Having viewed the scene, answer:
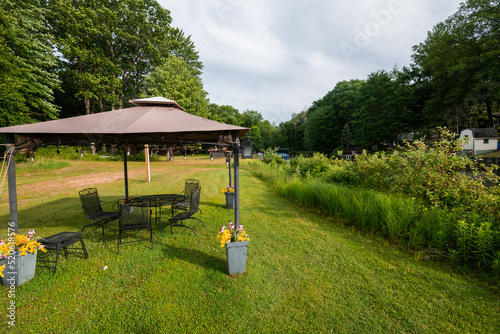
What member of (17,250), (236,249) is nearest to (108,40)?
(17,250)

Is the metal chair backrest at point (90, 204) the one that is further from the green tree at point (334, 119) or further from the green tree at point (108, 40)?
the green tree at point (334, 119)

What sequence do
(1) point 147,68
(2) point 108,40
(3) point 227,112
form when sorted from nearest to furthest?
(2) point 108,40, (1) point 147,68, (3) point 227,112

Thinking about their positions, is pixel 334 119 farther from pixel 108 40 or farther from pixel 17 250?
pixel 17 250

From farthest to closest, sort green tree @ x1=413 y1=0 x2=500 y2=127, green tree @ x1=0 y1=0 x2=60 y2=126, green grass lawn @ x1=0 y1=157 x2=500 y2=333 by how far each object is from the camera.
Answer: green tree @ x1=413 y1=0 x2=500 y2=127 < green tree @ x1=0 y1=0 x2=60 y2=126 < green grass lawn @ x1=0 y1=157 x2=500 y2=333

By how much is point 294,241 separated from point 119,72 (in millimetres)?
31478

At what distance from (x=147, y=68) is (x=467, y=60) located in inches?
1557

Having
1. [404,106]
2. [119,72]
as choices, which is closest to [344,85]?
[404,106]

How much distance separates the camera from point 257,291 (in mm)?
2865

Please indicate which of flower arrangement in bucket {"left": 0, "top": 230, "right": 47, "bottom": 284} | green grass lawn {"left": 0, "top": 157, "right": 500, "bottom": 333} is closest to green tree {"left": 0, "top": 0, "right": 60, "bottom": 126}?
green grass lawn {"left": 0, "top": 157, "right": 500, "bottom": 333}

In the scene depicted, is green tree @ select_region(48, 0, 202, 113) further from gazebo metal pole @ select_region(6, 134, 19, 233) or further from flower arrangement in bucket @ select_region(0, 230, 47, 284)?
flower arrangement in bucket @ select_region(0, 230, 47, 284)

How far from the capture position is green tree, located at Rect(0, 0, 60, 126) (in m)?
14.4

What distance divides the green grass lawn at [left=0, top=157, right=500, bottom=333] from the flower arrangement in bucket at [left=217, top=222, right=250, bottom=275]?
15cm

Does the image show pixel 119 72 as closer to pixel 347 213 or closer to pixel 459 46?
pixel 347 213

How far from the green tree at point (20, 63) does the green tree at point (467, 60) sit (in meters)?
39.6
